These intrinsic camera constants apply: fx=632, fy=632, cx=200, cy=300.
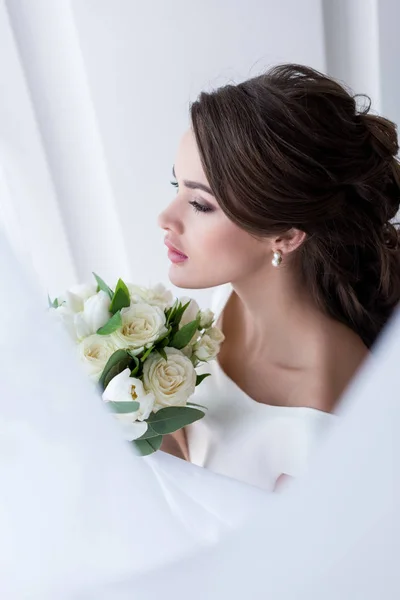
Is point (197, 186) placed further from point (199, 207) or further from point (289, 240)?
point (289, 240)

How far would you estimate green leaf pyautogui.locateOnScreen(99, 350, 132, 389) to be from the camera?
858mm

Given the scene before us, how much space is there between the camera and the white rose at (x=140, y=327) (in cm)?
87

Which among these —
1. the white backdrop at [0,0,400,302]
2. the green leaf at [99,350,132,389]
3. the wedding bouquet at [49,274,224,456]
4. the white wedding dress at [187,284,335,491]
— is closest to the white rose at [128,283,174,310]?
the wedding bouquet at [49,274,224,456]

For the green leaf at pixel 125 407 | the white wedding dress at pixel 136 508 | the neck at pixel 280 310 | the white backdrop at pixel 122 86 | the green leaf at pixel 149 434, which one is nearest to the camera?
the white wedding dress at pixel 136 508

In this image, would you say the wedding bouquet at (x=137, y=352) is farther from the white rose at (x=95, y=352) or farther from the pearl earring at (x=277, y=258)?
the pearl earring at (x=277, y=258)

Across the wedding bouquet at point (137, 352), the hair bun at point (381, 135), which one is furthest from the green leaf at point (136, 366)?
the hair bun at point (381, 135)

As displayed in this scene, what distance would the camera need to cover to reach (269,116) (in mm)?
937

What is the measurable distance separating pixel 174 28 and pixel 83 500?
4.07 ft

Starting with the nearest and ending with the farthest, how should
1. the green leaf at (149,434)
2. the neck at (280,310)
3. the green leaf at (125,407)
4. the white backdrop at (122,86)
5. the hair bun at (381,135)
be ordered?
the green leaf at (125,407), the green leaf at (149,434), the hair bun at (381,135), the neck at (280,310), the white backdrop at (122,86)

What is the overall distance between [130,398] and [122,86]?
0.90 metres

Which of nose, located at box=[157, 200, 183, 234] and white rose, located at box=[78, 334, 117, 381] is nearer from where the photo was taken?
white rose, located at box=[78, 334, 117, 381]

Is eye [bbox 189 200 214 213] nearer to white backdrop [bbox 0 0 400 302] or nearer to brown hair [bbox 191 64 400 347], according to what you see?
brown hair [bbox 191 64 400 347]

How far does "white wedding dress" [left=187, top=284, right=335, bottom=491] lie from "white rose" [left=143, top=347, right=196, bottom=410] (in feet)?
0.78

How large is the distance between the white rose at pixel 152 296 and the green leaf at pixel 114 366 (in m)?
0.11
